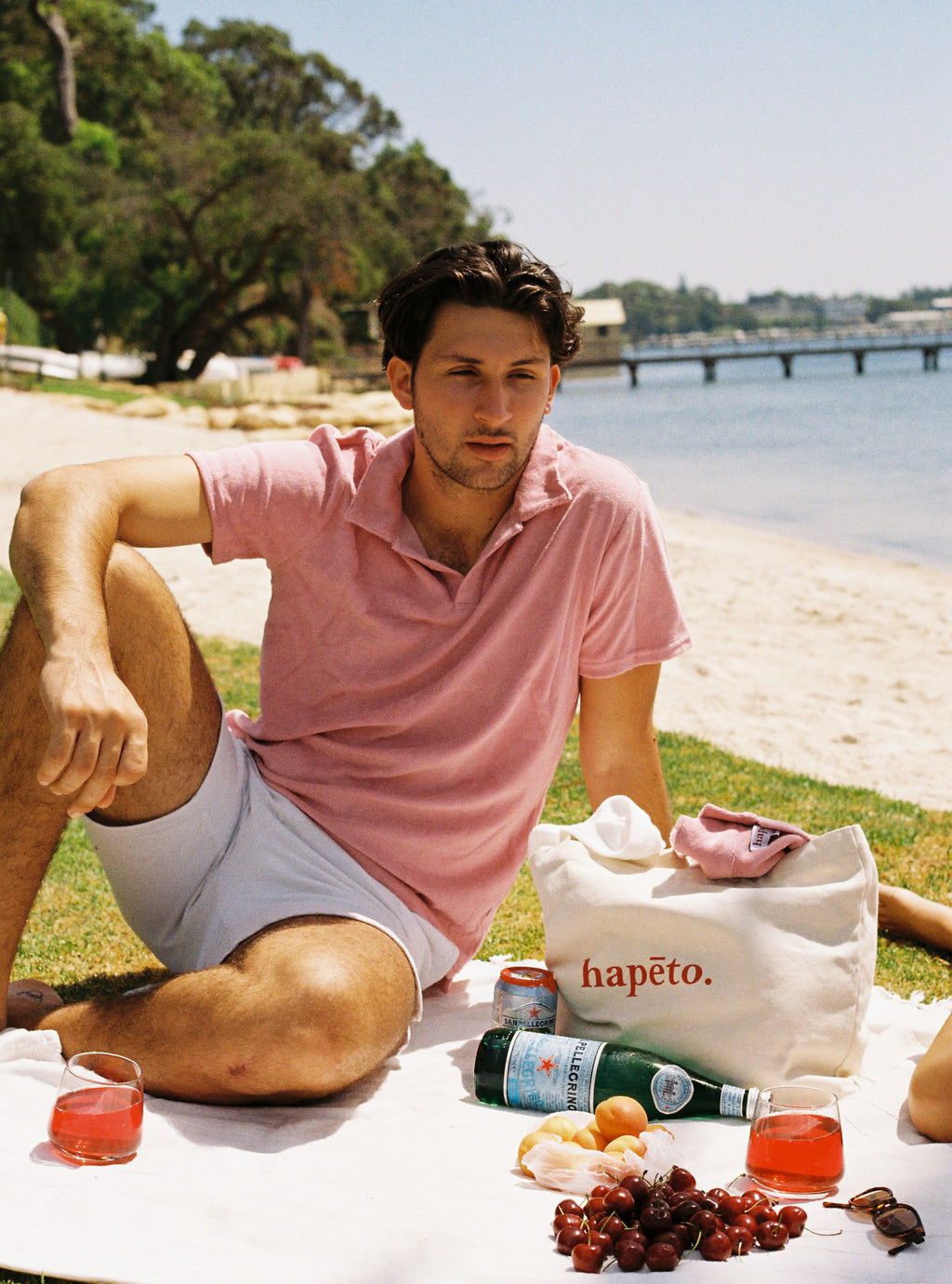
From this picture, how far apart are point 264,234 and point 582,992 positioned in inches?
1340

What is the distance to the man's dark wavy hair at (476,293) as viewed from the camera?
3.00m

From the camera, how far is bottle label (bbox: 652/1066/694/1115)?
8.61 feet

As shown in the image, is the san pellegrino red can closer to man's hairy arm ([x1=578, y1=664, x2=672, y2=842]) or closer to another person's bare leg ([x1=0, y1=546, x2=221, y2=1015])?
man's hairy arm ([x1=578, y1=664, x2=672, y2=842])

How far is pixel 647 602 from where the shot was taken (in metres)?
3.09

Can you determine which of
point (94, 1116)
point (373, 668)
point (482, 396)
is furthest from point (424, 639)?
point (94, 1116)

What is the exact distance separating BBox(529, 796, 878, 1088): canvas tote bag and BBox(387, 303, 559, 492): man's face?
0.96 meters

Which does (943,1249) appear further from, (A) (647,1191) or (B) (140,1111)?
(B) (140,1111)

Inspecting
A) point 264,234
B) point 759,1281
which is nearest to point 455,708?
point 759,1281

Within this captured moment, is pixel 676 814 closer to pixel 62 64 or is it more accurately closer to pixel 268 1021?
pixel 268 1021

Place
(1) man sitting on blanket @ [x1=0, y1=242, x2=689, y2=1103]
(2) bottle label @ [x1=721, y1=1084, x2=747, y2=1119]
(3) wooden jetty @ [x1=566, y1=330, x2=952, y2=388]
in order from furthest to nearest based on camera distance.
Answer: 1. (3) wooden jetty @ [x1=566, y1=330, x2=952, y2=388]
2. (1) man sitting on blanket @ [x1=0, y1=242, x2=689, y2=1103]
3. (2) bottle label @ [x1=721, y1=1084, x2=747, y2=1119]

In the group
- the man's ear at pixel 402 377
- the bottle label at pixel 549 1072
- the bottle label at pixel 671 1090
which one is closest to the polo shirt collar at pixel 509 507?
the man's ear at pixel 402 377

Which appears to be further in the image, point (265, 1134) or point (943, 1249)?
point (265, 1134)

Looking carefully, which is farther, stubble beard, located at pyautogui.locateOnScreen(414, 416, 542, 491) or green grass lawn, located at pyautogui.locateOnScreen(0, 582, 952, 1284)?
green grass lawn, located at pyautogui.locateOnScreen(0, 582, 952, 1284)

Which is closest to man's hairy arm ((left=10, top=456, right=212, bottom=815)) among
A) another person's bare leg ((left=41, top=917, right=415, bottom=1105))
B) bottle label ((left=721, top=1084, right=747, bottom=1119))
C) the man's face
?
another person's bare leg ((left=41, top=917, right=415, bottom=1105))
